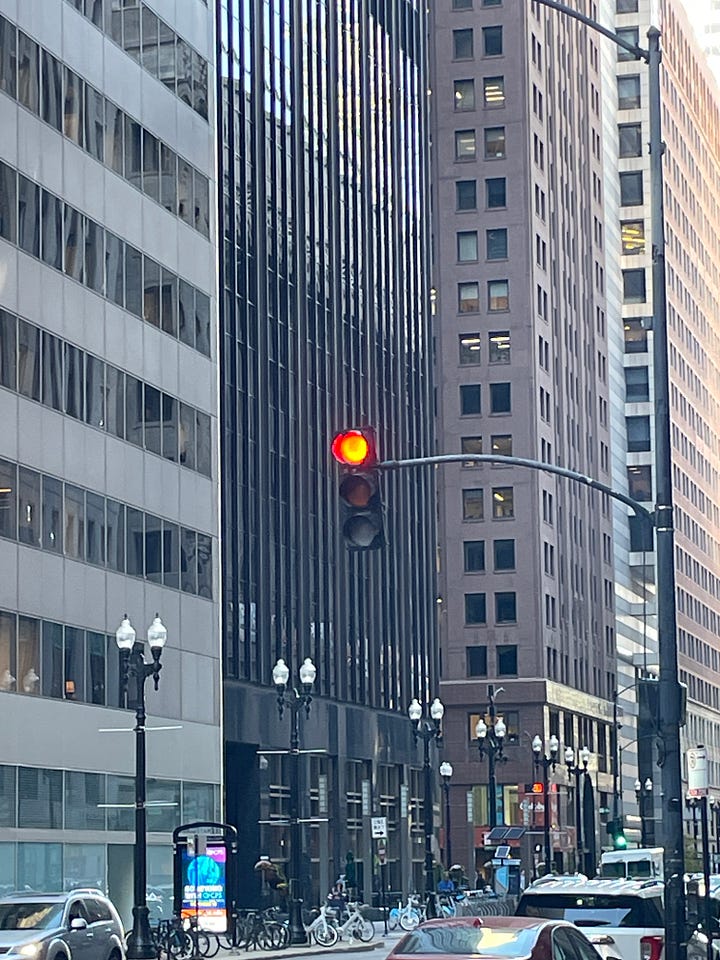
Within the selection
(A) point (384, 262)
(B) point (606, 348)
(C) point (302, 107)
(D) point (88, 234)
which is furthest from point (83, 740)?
(B) point (606, 348)

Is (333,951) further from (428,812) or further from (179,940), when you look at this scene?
(428,812)

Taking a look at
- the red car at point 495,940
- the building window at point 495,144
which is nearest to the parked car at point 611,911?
the red car at point 495,940

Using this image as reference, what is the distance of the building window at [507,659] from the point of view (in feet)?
377

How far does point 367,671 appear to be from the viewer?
3184 inches

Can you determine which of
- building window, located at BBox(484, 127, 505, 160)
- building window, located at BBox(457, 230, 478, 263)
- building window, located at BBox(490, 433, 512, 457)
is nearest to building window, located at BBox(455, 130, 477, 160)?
building window, located at BBox(484, 127, 505, 160)

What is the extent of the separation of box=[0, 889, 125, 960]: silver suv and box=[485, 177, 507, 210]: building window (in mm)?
92145

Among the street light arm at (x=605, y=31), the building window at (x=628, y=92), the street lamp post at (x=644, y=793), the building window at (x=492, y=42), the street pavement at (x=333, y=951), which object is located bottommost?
the street pavement at (x=333, y=951)

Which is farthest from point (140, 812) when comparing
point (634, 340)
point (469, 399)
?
point (634, 340)

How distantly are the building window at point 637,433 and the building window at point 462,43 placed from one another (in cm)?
3820

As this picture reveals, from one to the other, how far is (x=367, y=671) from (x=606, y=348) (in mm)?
68050

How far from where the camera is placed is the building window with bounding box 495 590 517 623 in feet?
378

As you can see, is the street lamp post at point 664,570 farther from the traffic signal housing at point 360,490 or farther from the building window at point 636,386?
the building window at point 636,386

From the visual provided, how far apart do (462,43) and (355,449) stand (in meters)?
105

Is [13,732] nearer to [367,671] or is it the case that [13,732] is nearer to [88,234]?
[88,234]
